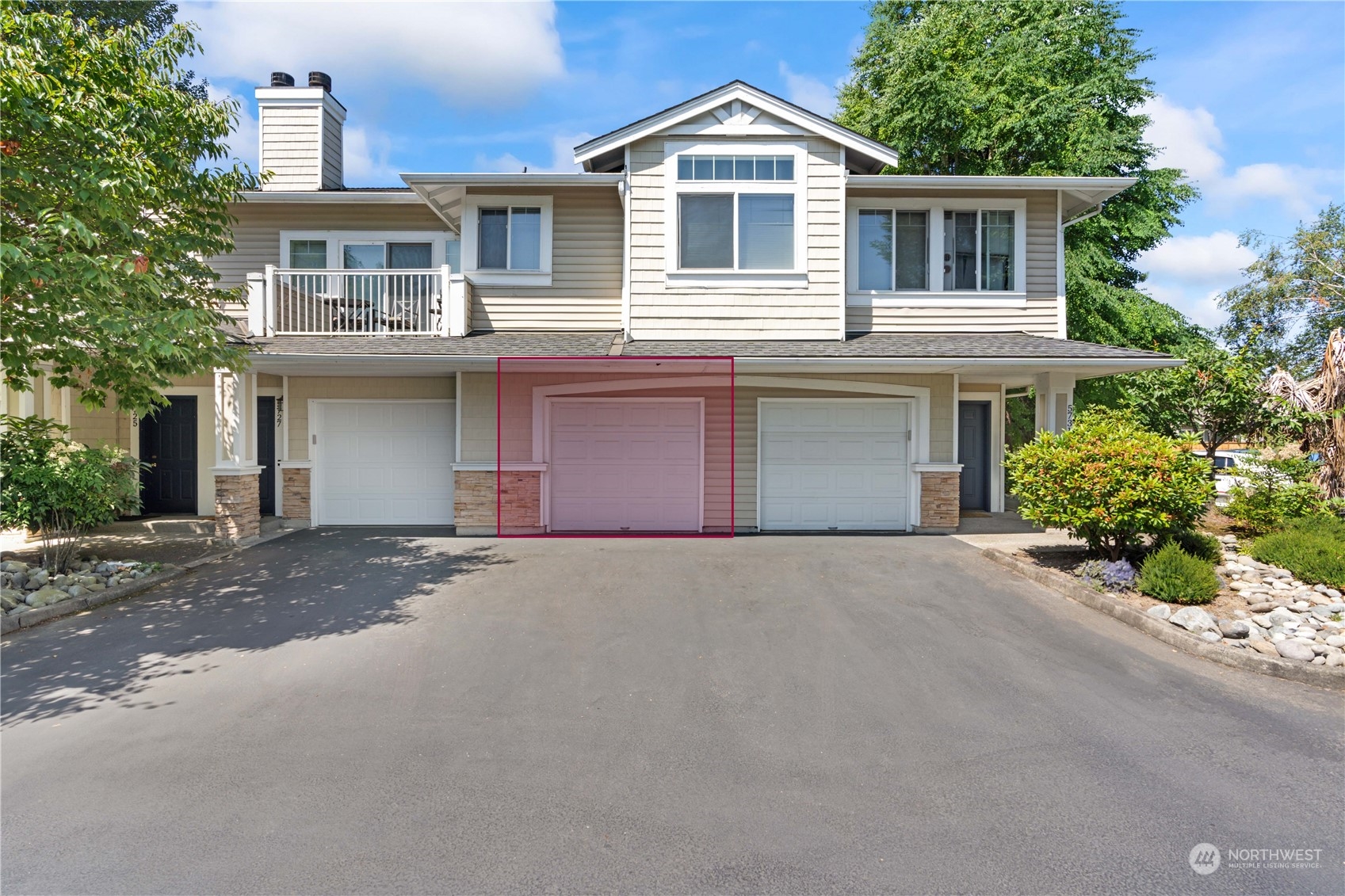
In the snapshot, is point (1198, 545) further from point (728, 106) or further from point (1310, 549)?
point (728, 106)

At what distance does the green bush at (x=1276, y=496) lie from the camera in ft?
27.0

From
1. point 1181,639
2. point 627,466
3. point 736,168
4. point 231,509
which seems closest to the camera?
point 1181,639

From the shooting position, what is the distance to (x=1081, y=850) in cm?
286

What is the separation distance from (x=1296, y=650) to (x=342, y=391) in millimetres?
12182

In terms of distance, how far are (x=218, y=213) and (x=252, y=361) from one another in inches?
89.2

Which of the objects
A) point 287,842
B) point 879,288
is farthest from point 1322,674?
point 879,288

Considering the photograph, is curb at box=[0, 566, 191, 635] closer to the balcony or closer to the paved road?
the paved road

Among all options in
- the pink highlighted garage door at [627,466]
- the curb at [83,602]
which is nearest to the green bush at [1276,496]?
the pink highlighted garage door at [627,466]

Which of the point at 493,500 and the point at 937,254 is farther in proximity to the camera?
the point at 937,254

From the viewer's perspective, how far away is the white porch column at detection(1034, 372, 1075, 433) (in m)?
10.0

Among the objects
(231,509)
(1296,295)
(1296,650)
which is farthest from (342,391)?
(1296,295)

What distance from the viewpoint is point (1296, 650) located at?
A: 16.2 ft
